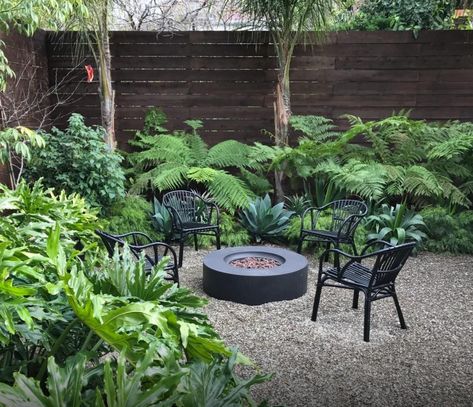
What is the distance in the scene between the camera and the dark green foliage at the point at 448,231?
5.67 meters

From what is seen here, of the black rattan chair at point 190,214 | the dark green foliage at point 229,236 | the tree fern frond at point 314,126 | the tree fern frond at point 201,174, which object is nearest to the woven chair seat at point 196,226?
the black rattan chair at point 190,214

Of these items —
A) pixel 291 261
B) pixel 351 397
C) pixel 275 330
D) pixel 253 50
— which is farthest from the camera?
pixel 253 50

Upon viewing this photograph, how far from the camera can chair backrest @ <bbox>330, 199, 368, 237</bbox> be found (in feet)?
16.4

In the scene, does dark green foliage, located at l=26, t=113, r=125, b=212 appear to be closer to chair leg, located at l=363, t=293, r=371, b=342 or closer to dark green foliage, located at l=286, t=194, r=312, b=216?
dark green foliage, located at l=286, t=194, r=312, b=216

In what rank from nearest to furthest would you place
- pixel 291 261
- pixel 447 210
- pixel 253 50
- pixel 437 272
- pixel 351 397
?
1. pixel 351 397
2. pixel 291 261
3. pixel 437 272
4. pixel 447 210
5. pixel 253 50

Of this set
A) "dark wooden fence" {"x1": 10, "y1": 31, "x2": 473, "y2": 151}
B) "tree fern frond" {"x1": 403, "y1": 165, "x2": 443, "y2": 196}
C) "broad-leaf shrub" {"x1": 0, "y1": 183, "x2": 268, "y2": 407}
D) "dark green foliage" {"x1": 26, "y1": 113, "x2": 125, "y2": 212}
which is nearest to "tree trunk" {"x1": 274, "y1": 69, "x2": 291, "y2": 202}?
"dark wooden fence" {"x1": 10, "y1": 31, "x2": 473, "y2": 151}

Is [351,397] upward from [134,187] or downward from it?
downward

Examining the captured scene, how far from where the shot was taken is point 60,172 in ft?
17.1

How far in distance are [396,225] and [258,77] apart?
2.69 m

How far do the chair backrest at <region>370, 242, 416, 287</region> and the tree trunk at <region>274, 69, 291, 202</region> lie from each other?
9.48ft

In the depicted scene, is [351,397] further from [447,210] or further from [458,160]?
[458,160]

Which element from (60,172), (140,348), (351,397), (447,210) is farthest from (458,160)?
(140,348)

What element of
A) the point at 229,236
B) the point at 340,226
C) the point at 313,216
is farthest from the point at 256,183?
the point at 340,226

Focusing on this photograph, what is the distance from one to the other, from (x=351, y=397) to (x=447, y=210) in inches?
148
